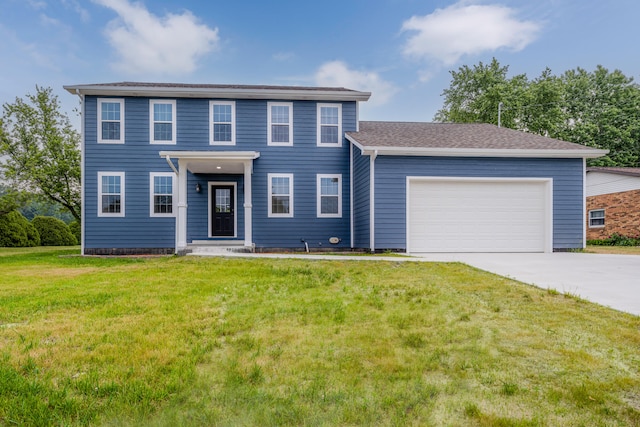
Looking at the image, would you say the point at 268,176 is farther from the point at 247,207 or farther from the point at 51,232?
the point at 51,232

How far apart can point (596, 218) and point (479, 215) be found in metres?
10.5

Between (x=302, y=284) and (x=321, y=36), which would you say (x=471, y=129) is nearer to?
(x=321, y=36)

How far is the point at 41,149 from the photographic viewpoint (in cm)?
1595

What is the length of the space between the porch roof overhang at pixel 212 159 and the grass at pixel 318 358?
6081 millimetres

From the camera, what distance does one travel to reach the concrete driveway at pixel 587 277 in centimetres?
422

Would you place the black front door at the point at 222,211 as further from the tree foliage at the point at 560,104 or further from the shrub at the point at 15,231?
the tree foliage at the point at 560,104

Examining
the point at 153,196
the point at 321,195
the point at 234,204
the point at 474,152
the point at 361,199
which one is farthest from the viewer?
Answer: the point at 234,204

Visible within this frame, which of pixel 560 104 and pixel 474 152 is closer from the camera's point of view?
pixel 474 152

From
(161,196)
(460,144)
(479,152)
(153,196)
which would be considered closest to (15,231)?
(153,196)

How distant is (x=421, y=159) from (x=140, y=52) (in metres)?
15.5

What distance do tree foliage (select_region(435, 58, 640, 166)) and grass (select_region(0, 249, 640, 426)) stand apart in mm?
23020

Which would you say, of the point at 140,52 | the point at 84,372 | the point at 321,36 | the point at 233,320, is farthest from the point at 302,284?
the point at 140,52

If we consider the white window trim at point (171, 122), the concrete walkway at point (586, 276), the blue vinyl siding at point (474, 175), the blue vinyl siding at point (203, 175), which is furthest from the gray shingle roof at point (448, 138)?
the white window trim at point (171, 122)

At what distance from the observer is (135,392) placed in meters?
2.01
